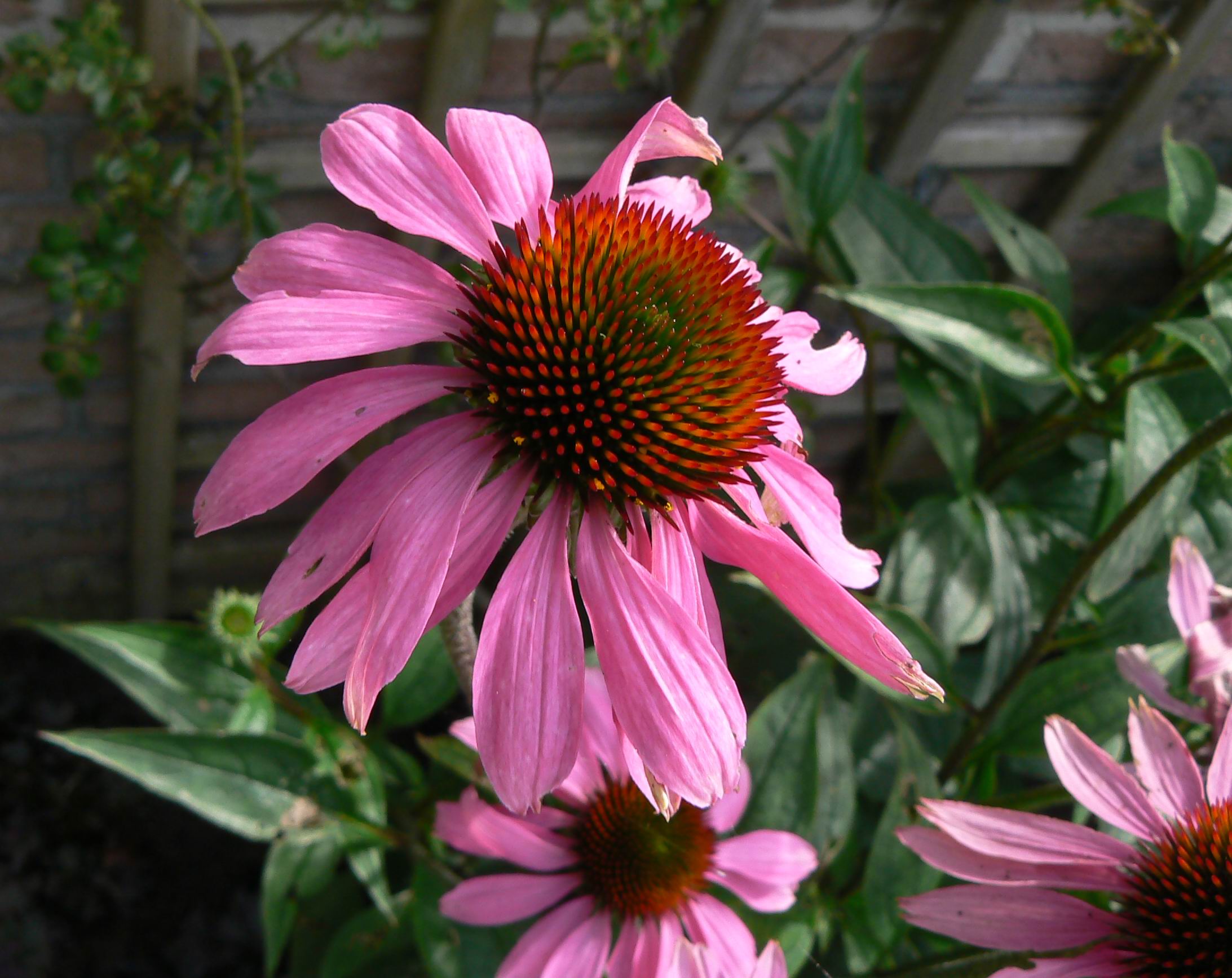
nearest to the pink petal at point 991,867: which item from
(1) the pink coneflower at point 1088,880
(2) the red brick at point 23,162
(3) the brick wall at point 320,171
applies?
(1) the pink coneflower at point 1088,880

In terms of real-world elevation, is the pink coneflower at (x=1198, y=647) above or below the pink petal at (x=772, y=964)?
above

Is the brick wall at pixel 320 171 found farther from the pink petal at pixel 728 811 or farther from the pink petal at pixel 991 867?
the pink petal at pixel 991 867

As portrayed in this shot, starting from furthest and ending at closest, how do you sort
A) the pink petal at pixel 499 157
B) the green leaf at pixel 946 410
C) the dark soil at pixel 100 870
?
the dark soil at pixel 100 870
the green leaf at pixel 946 410
the pink petal at pixel 499 157

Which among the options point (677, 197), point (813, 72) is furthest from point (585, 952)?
point (813, 72)

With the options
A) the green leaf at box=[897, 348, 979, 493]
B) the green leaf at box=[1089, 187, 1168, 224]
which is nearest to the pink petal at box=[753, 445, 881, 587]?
the green leaf at box=[897, 348, 979, 493]

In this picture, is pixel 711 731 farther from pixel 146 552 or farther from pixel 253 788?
pixel 146 552

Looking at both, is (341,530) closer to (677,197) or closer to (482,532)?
(482,532)
